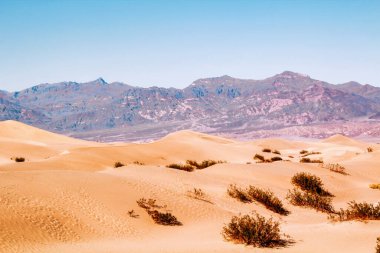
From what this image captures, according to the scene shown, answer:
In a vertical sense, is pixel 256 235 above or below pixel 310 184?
above

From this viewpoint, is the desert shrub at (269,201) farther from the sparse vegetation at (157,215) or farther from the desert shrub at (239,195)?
the sparse vegetation at (157,215)

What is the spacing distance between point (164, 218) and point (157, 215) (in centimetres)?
25

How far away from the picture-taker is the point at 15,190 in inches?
501

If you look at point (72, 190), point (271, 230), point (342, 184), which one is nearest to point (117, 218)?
point (72, 190)

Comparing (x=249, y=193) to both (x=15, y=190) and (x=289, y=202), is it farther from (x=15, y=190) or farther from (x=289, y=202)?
(x=15, y=190)

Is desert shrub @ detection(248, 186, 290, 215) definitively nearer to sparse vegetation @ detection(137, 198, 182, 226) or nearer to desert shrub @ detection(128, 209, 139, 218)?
sparse vegetation @ detection(137, 198, 182, 226)

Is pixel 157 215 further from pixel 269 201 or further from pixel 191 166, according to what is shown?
pixel 191 166

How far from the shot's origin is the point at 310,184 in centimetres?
2162

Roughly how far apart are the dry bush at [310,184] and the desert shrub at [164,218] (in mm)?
10050

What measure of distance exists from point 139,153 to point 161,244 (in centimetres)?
2855

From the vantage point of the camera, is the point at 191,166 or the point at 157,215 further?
the point at 191,166

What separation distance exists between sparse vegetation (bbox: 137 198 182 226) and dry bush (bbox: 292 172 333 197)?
32.9ft

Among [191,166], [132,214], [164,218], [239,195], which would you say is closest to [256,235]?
[164,218]

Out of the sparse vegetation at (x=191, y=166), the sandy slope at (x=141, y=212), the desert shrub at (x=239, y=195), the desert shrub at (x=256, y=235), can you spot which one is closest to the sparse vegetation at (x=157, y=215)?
the sandy slope at (x=141, y=212)
